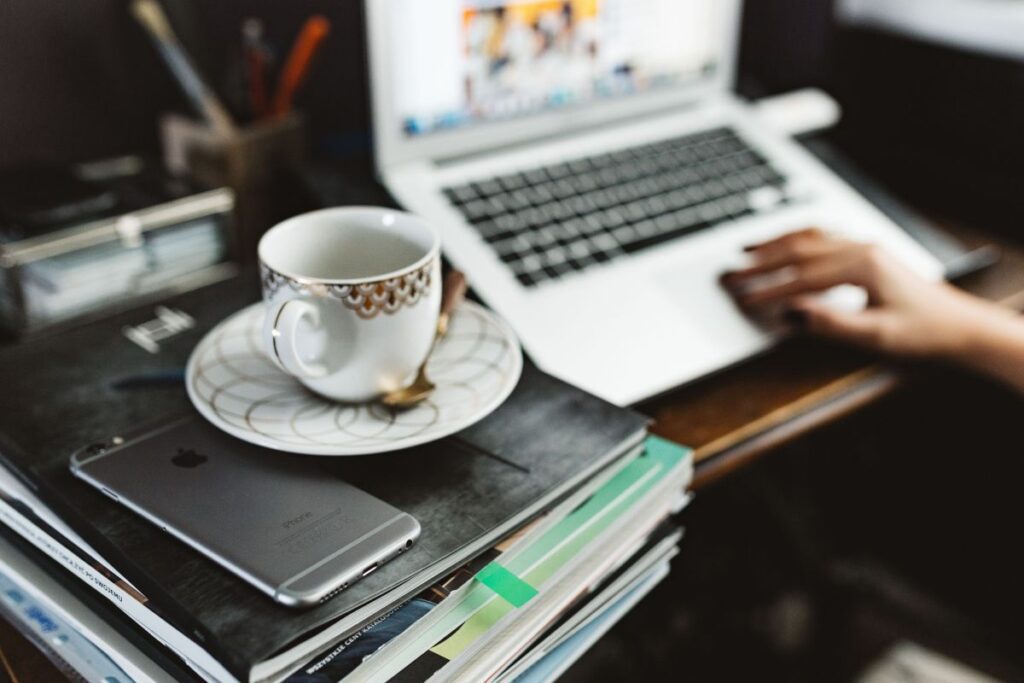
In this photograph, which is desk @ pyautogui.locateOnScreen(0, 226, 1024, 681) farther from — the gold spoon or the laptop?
the gold spoon

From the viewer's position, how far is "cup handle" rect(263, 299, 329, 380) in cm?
45

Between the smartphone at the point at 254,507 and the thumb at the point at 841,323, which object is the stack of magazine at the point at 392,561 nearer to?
the smartphone at the point at 254,507

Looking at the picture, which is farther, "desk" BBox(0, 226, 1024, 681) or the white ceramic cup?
"desk" BBox(0, 226, 1024, 681)

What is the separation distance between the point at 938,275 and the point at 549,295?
355 millimetres

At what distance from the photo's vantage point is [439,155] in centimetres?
77

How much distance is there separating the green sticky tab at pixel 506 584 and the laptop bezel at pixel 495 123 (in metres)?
0.42

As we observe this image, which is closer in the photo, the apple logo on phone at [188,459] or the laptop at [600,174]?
the apple logo on phone at [188,459]

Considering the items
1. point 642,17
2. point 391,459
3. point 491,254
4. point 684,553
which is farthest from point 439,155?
point 684,553

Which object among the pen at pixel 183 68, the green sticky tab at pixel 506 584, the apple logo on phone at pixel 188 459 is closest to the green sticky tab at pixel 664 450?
the green sticky tab at pixel 506 584

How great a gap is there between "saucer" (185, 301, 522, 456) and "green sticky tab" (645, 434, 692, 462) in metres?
0.09

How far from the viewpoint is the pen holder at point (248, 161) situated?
793mm

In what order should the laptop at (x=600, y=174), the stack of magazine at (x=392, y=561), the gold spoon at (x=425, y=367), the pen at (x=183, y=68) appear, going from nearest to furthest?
the stack of magazine at (x=392, y=561) < the gold spoon at (x=425, y=367) < the laptop at (x=600, y=174) < the pen at (x=183, y=68)

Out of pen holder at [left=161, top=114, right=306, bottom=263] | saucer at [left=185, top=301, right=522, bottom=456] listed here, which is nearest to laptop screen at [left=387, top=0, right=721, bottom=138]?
pen holder at [left=161, top=114, right=306, bottom=263]

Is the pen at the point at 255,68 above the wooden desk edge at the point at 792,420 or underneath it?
above
